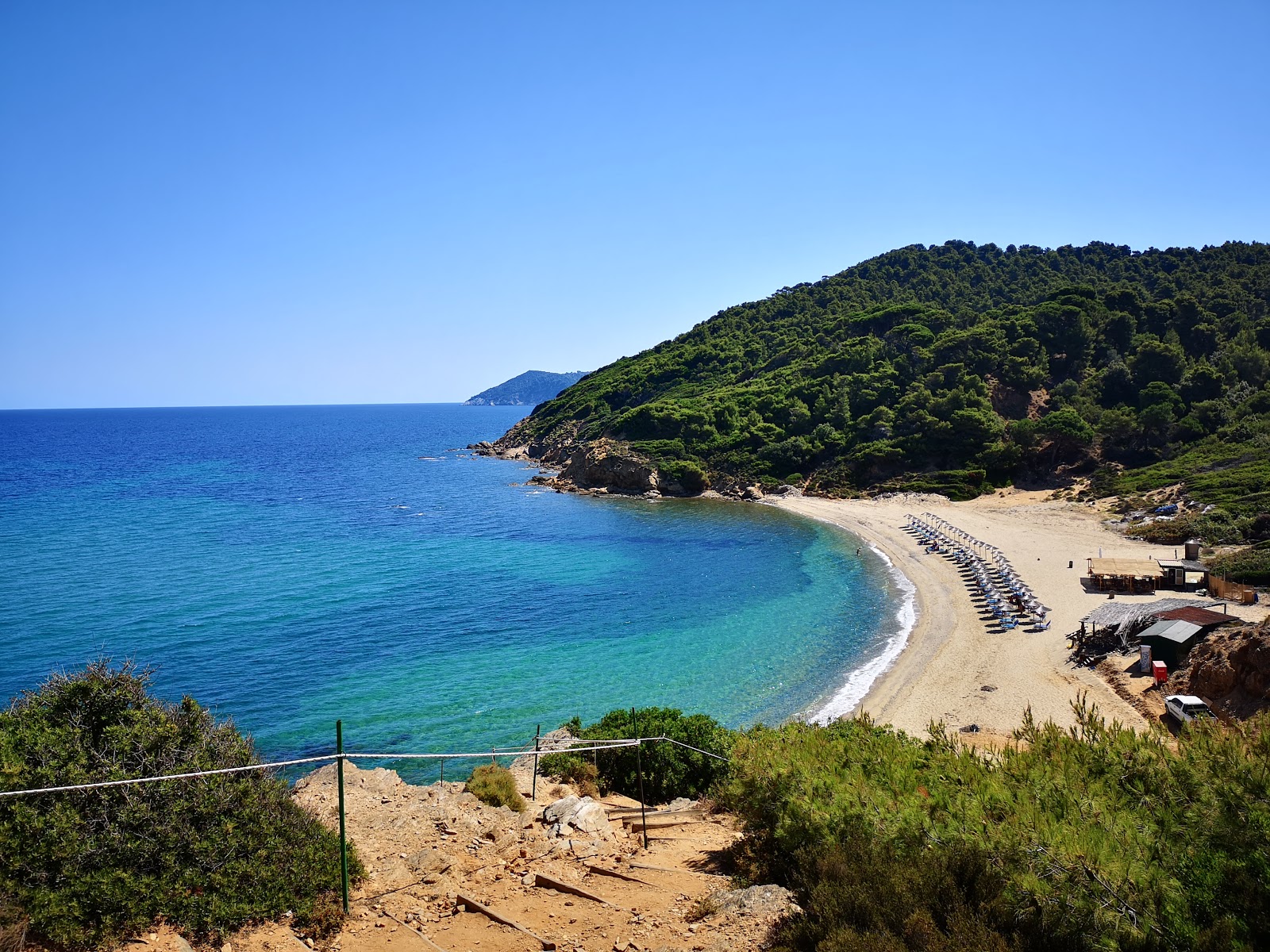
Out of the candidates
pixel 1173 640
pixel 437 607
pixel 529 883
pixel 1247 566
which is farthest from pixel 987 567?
pixel 529 883

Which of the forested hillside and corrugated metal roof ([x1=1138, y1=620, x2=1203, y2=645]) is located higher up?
the forested hillside

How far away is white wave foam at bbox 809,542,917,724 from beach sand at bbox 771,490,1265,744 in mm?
311

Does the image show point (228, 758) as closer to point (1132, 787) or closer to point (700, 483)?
point (1132, 787)

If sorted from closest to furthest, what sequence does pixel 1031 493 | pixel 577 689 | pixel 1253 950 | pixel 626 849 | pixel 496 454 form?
1. pixel 1253 950
2. pixel 626 849
3. pixel 577 689
4. pixel 1031 493
5. pixel 496 454

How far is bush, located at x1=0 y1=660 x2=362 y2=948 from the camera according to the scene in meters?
5.69

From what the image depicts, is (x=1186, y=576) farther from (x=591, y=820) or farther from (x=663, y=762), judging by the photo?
(x=591, y=820)

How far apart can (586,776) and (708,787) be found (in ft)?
7.19

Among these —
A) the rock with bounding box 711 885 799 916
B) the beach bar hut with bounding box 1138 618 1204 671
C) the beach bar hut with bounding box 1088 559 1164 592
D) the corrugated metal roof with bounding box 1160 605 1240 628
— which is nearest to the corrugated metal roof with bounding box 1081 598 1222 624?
the corrugated metal roof with bounding box 1160 605 1240 628

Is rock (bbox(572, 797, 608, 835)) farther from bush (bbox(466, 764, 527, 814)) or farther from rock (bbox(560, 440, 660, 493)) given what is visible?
rock (bbox(560, 440, 660, 493))

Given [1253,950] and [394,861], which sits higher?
[1253,950]

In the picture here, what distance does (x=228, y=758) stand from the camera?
7191 mm

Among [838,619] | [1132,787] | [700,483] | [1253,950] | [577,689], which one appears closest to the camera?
[1253,950]

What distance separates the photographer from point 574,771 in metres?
13.0

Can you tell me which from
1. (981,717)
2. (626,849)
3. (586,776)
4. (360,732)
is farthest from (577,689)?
(626,849)
